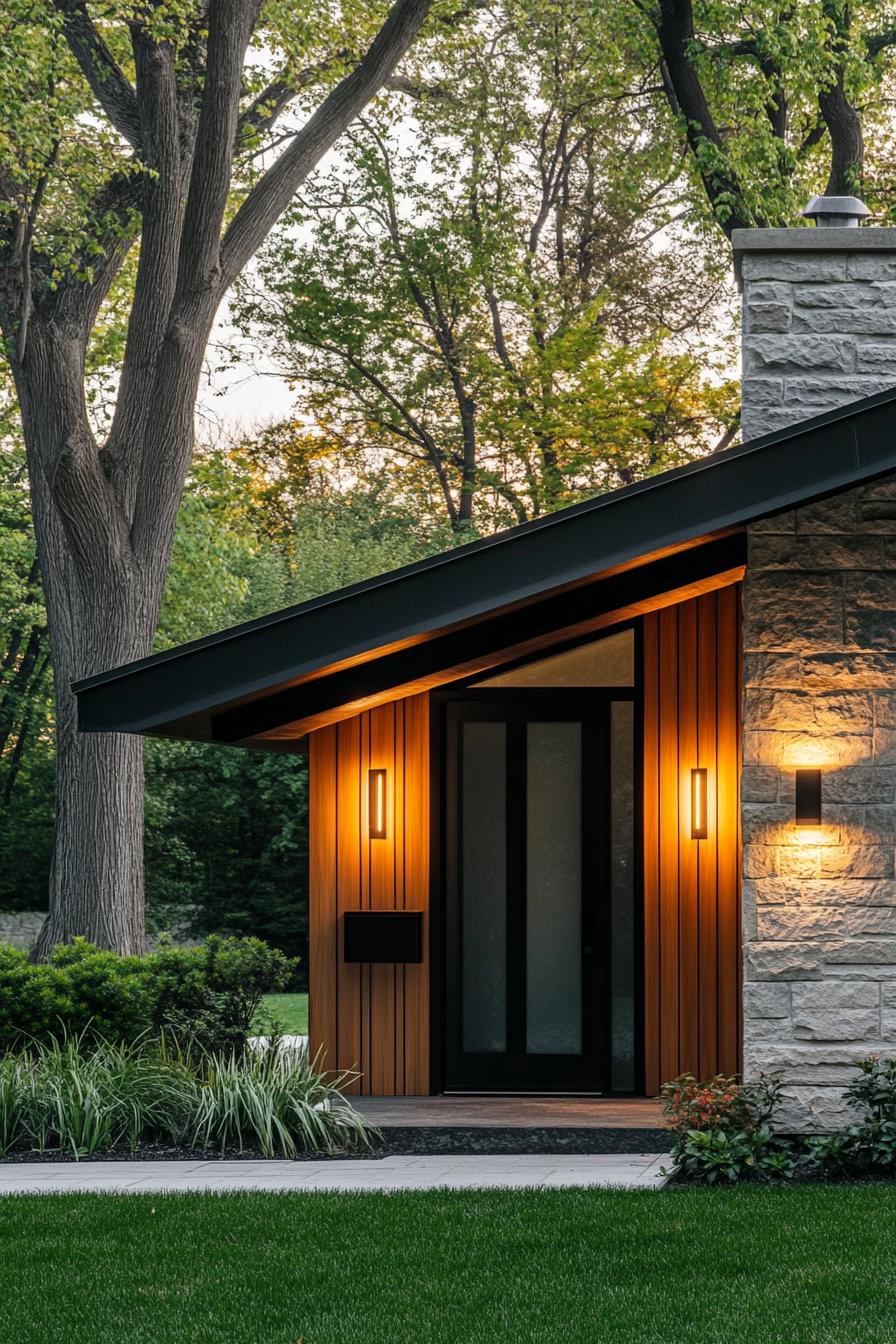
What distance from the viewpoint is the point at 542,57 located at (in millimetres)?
21000

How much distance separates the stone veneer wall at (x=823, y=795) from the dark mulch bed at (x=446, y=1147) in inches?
39.3

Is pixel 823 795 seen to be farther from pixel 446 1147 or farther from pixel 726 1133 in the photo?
pixel 446 1147

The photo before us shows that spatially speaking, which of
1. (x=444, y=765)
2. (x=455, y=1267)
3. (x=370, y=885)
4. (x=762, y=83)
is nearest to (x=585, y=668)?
(x=444, y=765)

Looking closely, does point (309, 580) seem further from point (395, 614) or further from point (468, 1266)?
point (468, 1266)

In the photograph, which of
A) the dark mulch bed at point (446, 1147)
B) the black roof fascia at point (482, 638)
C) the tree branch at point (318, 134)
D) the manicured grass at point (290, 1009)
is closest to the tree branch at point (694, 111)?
the tree branch at point (318, 134)

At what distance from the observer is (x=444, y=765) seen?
→ 8.67 metres

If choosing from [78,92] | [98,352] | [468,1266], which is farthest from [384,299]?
[468,1266]

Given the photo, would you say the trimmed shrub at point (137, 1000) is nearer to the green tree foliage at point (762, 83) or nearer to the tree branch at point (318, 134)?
the tree branch at point (318, 134)

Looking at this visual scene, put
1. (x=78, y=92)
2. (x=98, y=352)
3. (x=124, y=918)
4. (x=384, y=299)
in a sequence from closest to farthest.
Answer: (x=124, y=918)
(x=78, y=92)
(x=98, y=352)
(x=384, y=299)

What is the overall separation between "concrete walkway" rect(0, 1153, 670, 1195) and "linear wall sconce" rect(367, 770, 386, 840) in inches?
96.7

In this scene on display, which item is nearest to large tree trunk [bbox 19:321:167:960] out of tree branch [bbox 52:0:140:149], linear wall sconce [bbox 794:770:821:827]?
tree branch [bbox 52:0:140:149]

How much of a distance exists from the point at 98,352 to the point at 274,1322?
645 inches

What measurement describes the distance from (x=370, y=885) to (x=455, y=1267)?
13.4ft

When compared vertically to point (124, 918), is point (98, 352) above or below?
above
